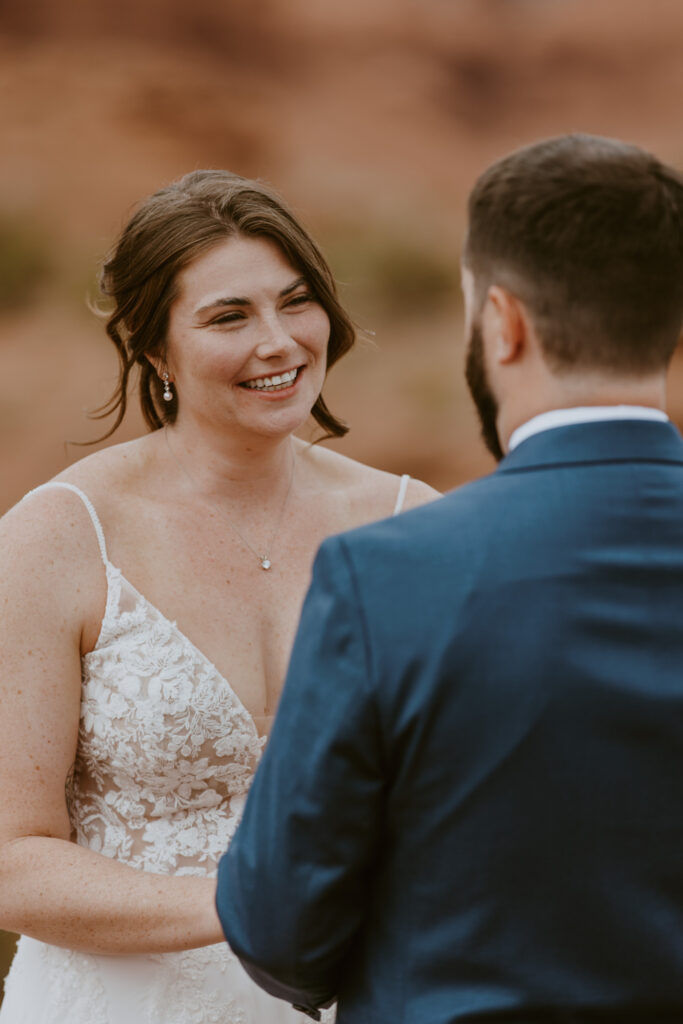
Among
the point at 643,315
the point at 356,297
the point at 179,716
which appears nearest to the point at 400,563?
the point at 643,315

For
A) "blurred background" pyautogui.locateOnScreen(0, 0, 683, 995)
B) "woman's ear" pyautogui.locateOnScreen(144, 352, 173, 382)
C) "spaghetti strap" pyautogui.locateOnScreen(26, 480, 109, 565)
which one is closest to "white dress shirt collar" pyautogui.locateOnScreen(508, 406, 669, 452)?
"spaghetti strap" pyautogui.locateOnScreen(26, 480, 109, 565)

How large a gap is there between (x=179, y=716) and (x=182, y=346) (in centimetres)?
67

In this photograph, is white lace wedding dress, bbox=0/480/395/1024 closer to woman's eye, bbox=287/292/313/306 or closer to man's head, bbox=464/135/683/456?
woman's eye, bbox=287/292/313/306

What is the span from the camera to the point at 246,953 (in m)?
1.13

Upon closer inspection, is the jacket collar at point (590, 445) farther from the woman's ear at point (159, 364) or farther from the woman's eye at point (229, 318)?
the woman's ear at point (159, 364)

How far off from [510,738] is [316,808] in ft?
0.65

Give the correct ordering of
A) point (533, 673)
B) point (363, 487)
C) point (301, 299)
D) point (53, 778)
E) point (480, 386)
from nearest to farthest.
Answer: point (533, 673) < point (480, 386) < point (53, 778) < point (301, 299) < point (363, 487)

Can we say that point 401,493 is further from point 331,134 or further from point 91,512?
point 331,134

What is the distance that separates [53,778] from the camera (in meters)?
1.81

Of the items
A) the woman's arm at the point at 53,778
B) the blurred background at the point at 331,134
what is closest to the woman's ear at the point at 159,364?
the woman's arm at the point at 53,778

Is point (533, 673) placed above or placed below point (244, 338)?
below

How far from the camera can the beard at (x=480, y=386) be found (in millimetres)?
1099

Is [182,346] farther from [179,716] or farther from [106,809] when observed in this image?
[106,809]

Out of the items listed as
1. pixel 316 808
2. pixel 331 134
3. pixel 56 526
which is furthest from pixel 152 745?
pixel 331 134
